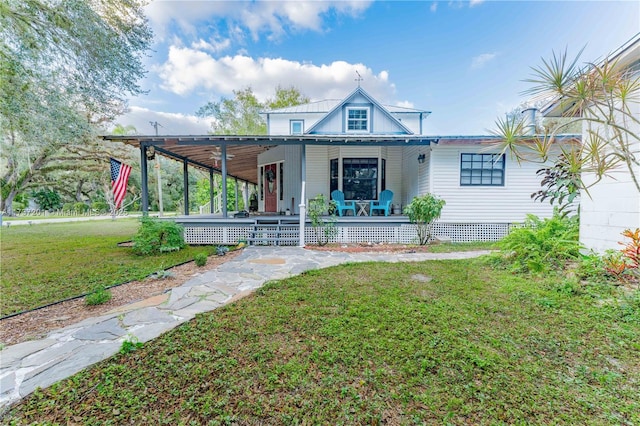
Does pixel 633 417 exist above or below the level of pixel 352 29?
below

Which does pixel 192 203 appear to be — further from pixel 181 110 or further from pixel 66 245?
pixel 66 245

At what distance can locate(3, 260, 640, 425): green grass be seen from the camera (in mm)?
1728

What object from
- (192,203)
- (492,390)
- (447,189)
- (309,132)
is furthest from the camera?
(192,203)

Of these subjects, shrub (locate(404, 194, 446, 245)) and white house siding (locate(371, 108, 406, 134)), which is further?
white house siding (locate(371, 108, 406, 134))

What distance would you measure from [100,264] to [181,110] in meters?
23.7

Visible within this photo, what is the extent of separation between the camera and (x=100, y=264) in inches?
220

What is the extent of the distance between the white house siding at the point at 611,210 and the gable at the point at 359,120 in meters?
7.43

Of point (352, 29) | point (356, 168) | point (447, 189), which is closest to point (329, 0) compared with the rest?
point (352, 29)

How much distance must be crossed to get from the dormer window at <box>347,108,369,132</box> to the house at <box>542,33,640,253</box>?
7.53 meters

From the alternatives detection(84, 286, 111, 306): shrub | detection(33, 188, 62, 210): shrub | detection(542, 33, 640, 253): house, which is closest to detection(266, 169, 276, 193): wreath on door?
detection(84, 286, 111, 306): shrub

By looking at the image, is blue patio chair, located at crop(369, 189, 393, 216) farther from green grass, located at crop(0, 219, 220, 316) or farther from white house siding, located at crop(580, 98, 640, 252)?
green grass, located at crop(0, 219, 220, 316)

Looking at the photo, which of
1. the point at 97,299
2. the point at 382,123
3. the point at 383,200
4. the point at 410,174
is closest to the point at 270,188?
the point at 383,200

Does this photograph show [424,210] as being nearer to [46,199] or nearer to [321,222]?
[321,222]

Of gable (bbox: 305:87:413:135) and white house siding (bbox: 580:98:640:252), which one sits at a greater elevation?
gable (bbox: 305:87:413:135)
